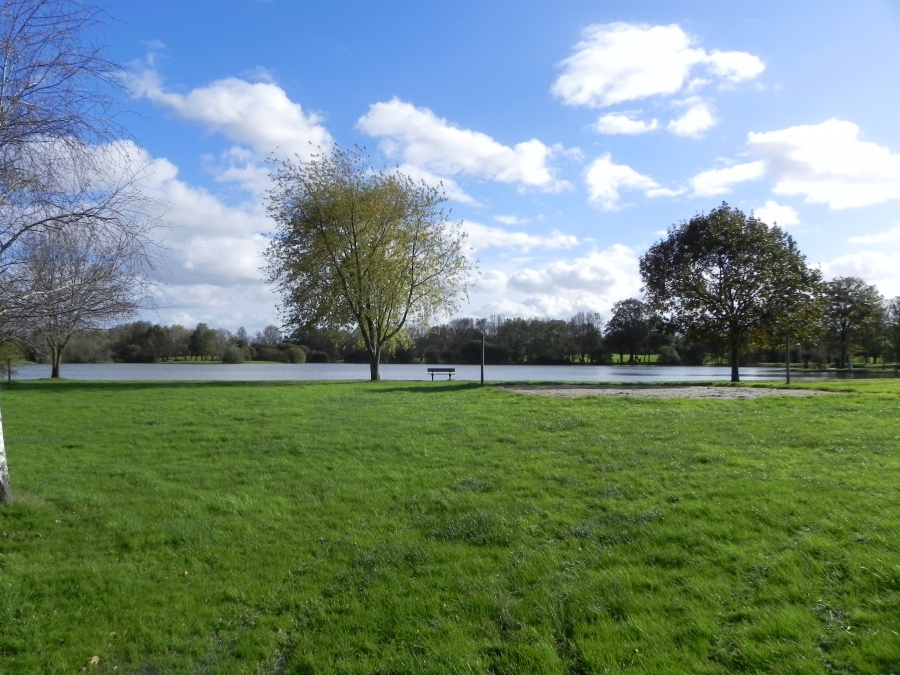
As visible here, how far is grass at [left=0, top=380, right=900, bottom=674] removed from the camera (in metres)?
4.11

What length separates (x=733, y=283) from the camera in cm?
3225

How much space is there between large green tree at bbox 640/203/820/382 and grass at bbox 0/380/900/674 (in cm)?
2247

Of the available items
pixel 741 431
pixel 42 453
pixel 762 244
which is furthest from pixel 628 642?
pixel 762 244

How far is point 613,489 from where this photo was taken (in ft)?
24.6

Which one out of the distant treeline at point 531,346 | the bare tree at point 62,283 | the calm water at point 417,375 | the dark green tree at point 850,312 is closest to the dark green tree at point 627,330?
the distant treeline at point 531,346

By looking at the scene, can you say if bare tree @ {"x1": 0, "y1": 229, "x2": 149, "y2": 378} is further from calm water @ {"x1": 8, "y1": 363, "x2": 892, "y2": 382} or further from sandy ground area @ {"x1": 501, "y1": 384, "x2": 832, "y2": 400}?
calm water @ {"x1": 8, "y1": 363, "x2": 892, "y2": 382}

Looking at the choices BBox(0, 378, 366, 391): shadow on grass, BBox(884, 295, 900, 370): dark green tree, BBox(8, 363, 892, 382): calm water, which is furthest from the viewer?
BBox(884, 295, 900, 370): dark green tree

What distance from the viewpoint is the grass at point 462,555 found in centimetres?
411

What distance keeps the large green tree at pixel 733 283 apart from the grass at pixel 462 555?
2247cm

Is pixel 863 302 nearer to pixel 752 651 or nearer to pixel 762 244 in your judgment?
pixel 762 244

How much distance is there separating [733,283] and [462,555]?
101 ft

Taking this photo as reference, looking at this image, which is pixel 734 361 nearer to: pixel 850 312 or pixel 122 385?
pixel 122 385

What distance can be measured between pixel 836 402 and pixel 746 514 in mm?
12990

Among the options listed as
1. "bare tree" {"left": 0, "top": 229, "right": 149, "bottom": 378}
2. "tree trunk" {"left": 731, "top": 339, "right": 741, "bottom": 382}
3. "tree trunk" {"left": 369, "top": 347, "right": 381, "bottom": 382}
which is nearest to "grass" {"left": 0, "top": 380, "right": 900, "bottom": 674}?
"bare tree" {"left": 0, "top": 229, "right": 149, "bottom": 378}
